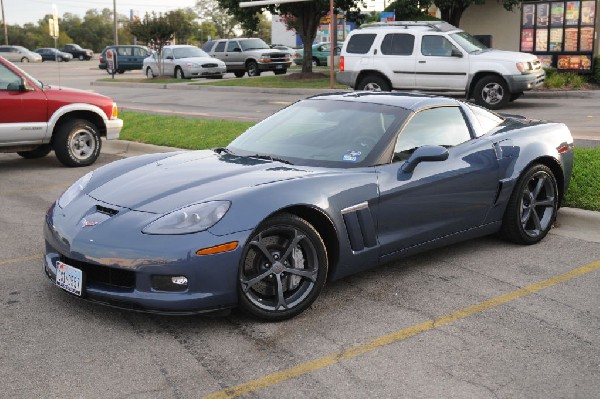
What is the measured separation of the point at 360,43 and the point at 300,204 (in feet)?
49.8

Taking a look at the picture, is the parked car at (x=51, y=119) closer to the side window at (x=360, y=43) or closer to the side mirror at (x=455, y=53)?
the side window at (x=360, y=43)

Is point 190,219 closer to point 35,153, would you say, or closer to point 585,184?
point 585,184

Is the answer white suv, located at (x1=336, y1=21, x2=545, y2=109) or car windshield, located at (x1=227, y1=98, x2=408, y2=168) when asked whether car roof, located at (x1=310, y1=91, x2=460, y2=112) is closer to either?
car windshield, located at (x1=227, y1=98, x2=408, y2=168)

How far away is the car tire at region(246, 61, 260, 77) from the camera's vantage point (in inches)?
1342

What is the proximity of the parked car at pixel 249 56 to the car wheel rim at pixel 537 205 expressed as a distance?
92.2 feet

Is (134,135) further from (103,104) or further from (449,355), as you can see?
(449,355)

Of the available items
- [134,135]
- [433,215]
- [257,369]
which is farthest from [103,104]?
[257,369]

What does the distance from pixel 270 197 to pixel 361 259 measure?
0.84m

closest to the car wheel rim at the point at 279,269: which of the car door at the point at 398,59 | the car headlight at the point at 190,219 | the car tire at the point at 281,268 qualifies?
the car tire at the point at 281,268

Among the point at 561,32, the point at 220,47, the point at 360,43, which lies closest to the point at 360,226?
the point at 360,43

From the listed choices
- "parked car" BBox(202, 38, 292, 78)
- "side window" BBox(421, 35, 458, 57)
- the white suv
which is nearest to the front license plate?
the white suv

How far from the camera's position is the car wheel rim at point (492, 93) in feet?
55.9

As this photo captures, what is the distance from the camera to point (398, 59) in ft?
60.4

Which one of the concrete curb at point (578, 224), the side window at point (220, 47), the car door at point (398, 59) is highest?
the side window at point (220, 47)
